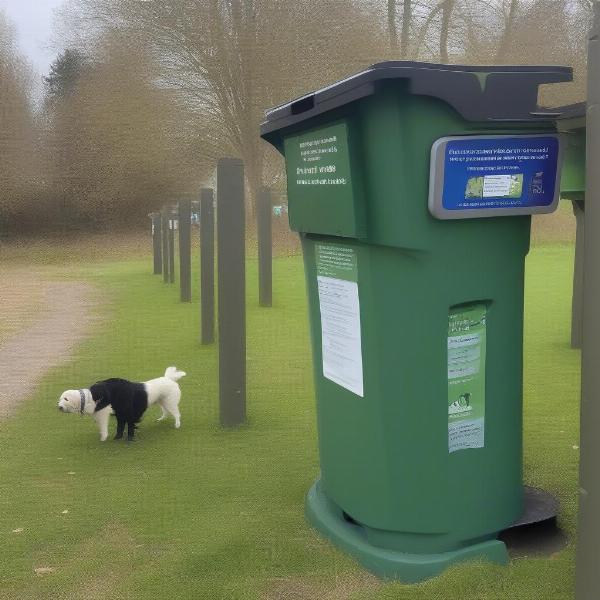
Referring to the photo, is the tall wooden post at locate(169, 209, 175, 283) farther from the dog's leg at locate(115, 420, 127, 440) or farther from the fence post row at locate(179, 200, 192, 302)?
the dog's leg at locate(115, 420, 127, 440)

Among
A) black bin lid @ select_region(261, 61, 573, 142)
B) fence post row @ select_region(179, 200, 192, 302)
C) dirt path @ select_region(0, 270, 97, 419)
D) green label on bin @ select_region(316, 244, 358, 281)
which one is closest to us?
black bin lid @ select_region(261, 61, 573, 142)

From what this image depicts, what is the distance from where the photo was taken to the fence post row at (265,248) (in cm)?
955

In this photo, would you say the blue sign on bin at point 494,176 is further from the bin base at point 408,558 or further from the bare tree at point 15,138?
the bare tree at point 15,138

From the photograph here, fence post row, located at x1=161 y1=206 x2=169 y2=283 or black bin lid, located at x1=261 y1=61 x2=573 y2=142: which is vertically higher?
black bin lid, located at x1=261 y1=61 x2=573 y2=142

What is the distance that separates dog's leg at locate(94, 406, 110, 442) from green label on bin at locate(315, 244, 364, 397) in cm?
184

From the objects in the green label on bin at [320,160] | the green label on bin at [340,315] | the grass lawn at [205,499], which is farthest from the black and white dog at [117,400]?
the green label on bin at [320,160]

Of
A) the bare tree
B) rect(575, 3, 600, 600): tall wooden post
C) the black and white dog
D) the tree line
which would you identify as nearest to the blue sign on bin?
rect(575, 3, 600, 600): tall wooden post

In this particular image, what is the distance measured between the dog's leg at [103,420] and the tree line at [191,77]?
1708 centimetres

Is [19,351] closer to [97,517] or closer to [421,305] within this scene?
[97,517]

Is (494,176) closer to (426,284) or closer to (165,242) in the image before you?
(426,284)

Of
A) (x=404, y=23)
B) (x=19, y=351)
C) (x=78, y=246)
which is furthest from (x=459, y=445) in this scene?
(x=78, y=246)

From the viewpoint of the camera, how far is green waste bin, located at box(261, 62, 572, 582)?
2.23 meters

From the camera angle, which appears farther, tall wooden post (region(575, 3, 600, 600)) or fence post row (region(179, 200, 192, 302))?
fence post row (region(179, 200, 192, 302))

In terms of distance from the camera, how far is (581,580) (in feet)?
6.07
